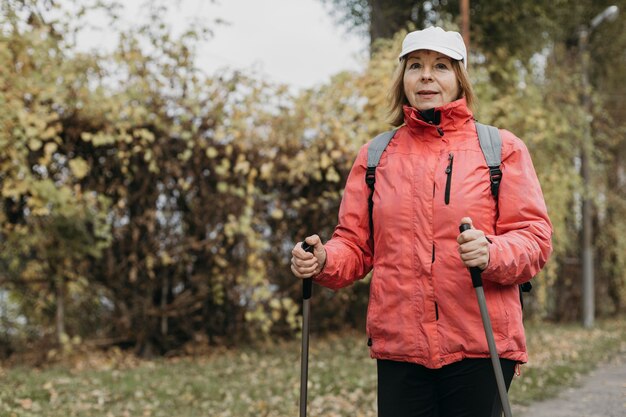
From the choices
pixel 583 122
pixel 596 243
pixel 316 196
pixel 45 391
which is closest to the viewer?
pixel 45 391

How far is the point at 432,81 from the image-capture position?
266cm

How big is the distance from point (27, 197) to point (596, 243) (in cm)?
1157

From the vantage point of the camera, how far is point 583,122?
12.2m

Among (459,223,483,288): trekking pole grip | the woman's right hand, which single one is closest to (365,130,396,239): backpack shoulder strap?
the woman's right hand

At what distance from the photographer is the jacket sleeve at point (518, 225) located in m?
2.39

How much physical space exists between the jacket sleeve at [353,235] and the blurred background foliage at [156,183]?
4897 millimetres

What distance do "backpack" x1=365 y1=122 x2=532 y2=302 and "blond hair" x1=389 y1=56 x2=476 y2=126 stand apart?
10cm

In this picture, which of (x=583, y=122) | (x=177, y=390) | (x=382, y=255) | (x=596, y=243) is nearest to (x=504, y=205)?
(x=382, y=255)

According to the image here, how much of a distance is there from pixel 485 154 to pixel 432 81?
0.34 m

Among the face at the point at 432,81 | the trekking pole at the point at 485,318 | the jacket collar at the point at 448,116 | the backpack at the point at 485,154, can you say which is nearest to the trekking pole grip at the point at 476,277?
the trekking pole at the point at 485,318

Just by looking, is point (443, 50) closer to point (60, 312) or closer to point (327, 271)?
point (327, 271)

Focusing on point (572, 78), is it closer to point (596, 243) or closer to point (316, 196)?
point (596, 243)

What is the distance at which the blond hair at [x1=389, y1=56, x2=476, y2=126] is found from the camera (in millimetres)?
2695

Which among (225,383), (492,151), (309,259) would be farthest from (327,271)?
(225,383)
